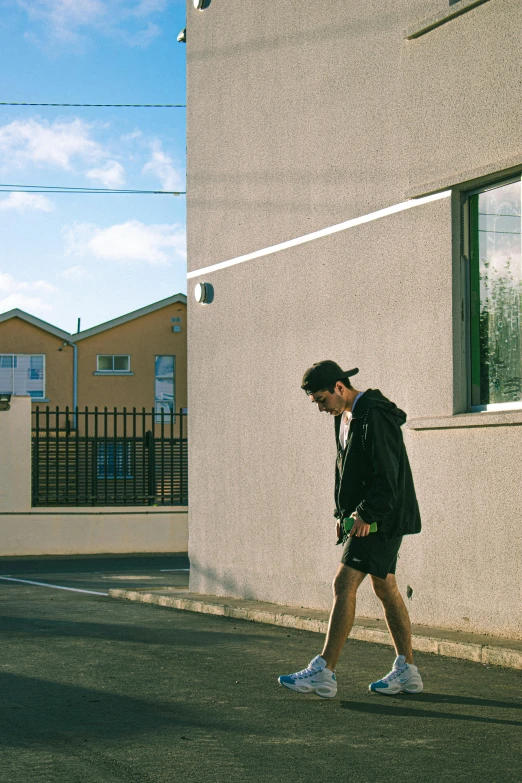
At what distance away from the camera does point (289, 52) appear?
10844 millimetres

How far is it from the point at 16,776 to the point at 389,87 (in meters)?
6.56

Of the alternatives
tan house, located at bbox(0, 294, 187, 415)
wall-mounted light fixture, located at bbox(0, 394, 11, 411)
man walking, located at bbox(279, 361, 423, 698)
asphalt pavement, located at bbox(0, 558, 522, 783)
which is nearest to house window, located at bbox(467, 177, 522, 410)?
asphalt pavement, located at bbox(0, 558, 522, 783)

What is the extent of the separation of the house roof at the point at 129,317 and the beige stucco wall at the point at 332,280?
1171 inches

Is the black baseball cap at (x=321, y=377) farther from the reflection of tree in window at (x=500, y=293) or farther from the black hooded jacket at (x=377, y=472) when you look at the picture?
the reflection of tree in window at (x=500, y=293)

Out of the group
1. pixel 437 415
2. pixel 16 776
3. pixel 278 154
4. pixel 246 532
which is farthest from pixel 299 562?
pixel 16 776

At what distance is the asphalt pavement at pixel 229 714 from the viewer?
472cm

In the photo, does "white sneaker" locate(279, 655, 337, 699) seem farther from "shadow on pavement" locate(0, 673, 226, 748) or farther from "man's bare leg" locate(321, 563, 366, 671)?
"shadow on pavement" locate(0, 673, 226, 748)

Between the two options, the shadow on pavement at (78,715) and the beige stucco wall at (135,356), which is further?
the beige stucco wall at (135,356)

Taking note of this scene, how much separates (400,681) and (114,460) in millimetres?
16043

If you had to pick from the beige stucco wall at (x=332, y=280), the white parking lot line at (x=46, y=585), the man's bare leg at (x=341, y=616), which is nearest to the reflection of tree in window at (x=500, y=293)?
the beige stucco wall at (x=332, y=280)

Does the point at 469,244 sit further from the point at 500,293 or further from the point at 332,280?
the point at 332,280

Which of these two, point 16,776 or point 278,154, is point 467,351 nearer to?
point 278,154

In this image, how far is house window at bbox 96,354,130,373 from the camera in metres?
42.3

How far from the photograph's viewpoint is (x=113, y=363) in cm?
4250
